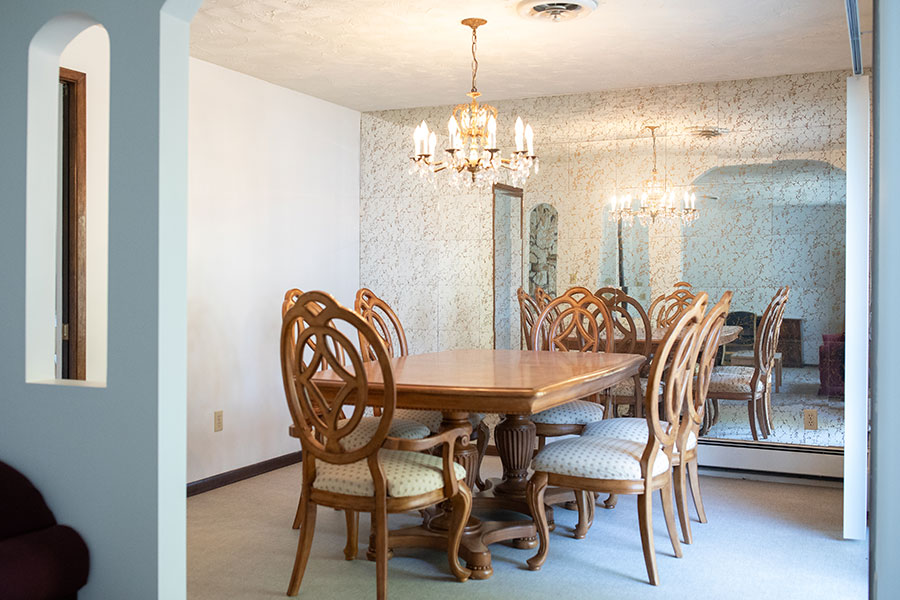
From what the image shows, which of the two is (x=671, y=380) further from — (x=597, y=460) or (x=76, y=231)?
(x=76, y=231)

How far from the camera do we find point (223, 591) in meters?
3.01

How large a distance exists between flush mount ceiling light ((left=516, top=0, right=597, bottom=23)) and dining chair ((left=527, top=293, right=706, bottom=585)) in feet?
4.53

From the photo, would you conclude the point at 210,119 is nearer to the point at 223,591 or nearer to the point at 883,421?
the point at 223,591

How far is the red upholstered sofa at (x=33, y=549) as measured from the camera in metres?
2.24

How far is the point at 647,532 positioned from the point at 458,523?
698mm

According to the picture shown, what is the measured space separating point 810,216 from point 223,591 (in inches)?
147

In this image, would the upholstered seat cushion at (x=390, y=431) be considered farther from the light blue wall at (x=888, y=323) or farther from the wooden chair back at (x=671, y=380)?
the light blue wall at (x=888, y=323)

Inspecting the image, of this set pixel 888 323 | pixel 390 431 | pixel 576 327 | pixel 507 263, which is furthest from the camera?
pixel 507 263

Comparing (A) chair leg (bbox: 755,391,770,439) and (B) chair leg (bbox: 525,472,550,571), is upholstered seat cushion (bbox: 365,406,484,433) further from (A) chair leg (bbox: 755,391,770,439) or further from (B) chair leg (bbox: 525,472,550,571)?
(A) chair leg (bbox: 755,391,770,439)

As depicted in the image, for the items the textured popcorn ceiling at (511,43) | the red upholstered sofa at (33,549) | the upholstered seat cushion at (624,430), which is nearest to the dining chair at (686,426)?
the upholstered seat cushion at (624,430)

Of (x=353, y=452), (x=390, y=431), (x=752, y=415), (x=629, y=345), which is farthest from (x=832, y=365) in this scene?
(x=353, y=452)

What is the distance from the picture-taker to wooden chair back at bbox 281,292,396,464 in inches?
103

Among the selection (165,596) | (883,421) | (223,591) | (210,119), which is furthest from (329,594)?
(210,119)

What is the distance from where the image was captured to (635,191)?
17.5 ft
